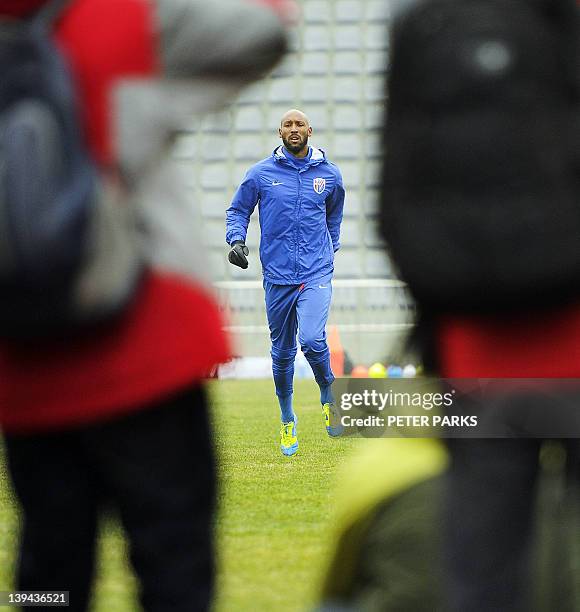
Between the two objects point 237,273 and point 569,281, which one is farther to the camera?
point 237,273

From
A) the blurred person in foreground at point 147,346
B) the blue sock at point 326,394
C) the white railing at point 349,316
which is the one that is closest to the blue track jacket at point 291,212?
the blue sock at point 326,394

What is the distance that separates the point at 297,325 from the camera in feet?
29.3

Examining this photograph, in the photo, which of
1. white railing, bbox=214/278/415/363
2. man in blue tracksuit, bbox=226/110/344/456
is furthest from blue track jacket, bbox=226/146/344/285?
white railing, bbox=214/278/415/363

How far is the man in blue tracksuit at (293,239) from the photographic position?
8.81 metres

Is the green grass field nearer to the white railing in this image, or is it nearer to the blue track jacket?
the blue track jacket

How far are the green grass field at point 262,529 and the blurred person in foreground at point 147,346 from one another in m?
0.18

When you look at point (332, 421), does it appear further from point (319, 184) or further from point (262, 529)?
point (262, 529)

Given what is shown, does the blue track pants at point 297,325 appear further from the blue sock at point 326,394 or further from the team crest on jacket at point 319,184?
the team crest on jacket at point 319,184

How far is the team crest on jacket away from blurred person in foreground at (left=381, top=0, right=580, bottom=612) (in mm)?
6640

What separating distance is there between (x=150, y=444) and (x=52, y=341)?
250 mm

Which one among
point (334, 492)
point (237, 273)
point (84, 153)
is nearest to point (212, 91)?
point (84, 153)

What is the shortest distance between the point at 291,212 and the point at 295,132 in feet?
1.73

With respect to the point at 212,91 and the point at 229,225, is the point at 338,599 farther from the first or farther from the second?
the point at 229,225

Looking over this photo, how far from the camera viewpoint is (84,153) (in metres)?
2.33
